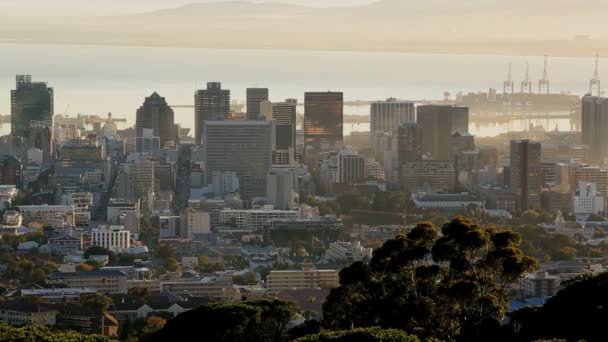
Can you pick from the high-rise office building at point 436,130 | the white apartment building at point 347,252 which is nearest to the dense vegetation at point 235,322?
the white apartment building at point 347,252

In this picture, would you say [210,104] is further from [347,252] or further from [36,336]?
[36,336]

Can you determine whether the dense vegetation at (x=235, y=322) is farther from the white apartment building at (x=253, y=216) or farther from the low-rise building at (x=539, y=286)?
the white apartment building at (x=253, y=216)

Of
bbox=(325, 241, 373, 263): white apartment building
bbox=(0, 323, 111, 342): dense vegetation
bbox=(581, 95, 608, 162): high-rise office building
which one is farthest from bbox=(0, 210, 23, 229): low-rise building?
bbox=(0, 323, 111, 342): dense vegetation

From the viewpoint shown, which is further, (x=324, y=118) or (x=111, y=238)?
(x=324, y=118)

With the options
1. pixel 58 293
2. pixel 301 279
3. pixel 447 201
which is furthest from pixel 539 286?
pixel 447 201

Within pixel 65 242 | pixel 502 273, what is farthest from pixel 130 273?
pixel 502 273
